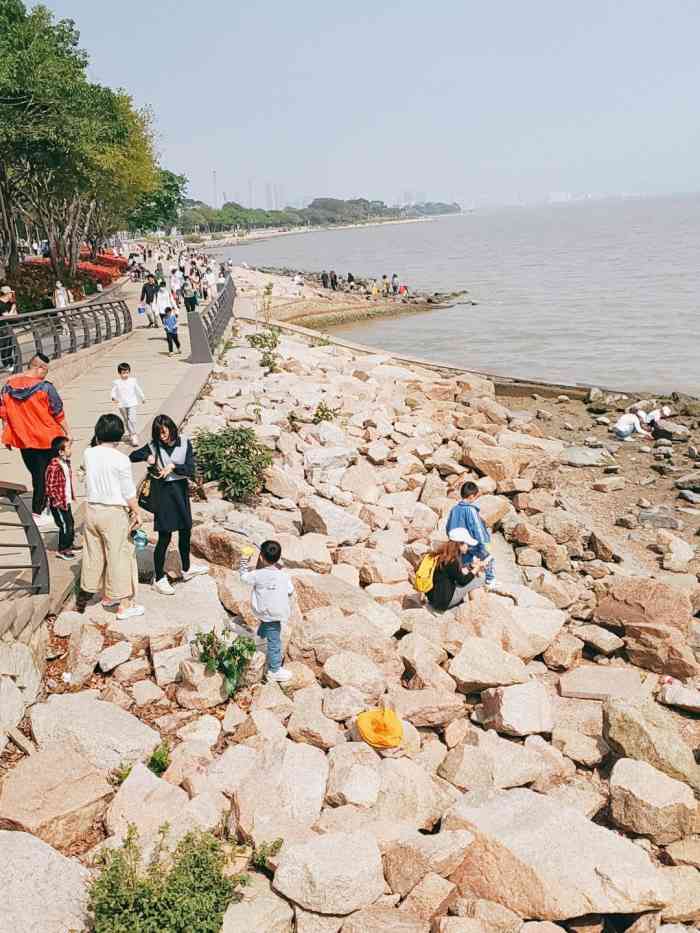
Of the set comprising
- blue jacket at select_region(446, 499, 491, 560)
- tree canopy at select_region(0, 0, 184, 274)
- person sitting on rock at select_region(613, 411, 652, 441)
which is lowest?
person sitting on rock at select_region(613, 411, 652, 441)

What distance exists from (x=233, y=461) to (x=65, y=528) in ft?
8.75

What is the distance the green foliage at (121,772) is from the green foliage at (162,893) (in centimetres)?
76

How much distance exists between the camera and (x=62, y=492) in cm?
667

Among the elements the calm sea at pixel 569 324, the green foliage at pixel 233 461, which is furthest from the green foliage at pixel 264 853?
the calm sea at pixel 569 324

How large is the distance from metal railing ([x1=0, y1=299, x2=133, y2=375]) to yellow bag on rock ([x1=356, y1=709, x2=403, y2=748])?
8.38m

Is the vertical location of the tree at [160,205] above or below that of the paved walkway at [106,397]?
above

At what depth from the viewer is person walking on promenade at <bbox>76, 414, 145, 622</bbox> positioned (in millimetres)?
5676

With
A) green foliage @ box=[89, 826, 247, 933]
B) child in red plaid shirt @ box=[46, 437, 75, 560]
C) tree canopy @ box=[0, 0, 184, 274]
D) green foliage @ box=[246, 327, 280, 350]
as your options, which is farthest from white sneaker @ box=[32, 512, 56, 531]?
tree canopy @ box=[0, 0, 184, 274]

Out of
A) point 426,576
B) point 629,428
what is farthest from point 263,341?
point 426,576

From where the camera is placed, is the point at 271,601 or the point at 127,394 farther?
the point at 127,394

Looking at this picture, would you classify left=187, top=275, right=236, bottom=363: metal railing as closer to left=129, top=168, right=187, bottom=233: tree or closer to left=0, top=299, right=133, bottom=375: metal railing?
left=0, top=299, right=133, bottom=375: metal railing

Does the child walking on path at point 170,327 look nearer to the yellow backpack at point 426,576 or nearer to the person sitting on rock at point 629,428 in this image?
the person sitting on rock at point 629,428

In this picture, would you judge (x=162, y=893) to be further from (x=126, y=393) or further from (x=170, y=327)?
(x=170, y=327)

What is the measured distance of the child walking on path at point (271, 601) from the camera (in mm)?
5648
